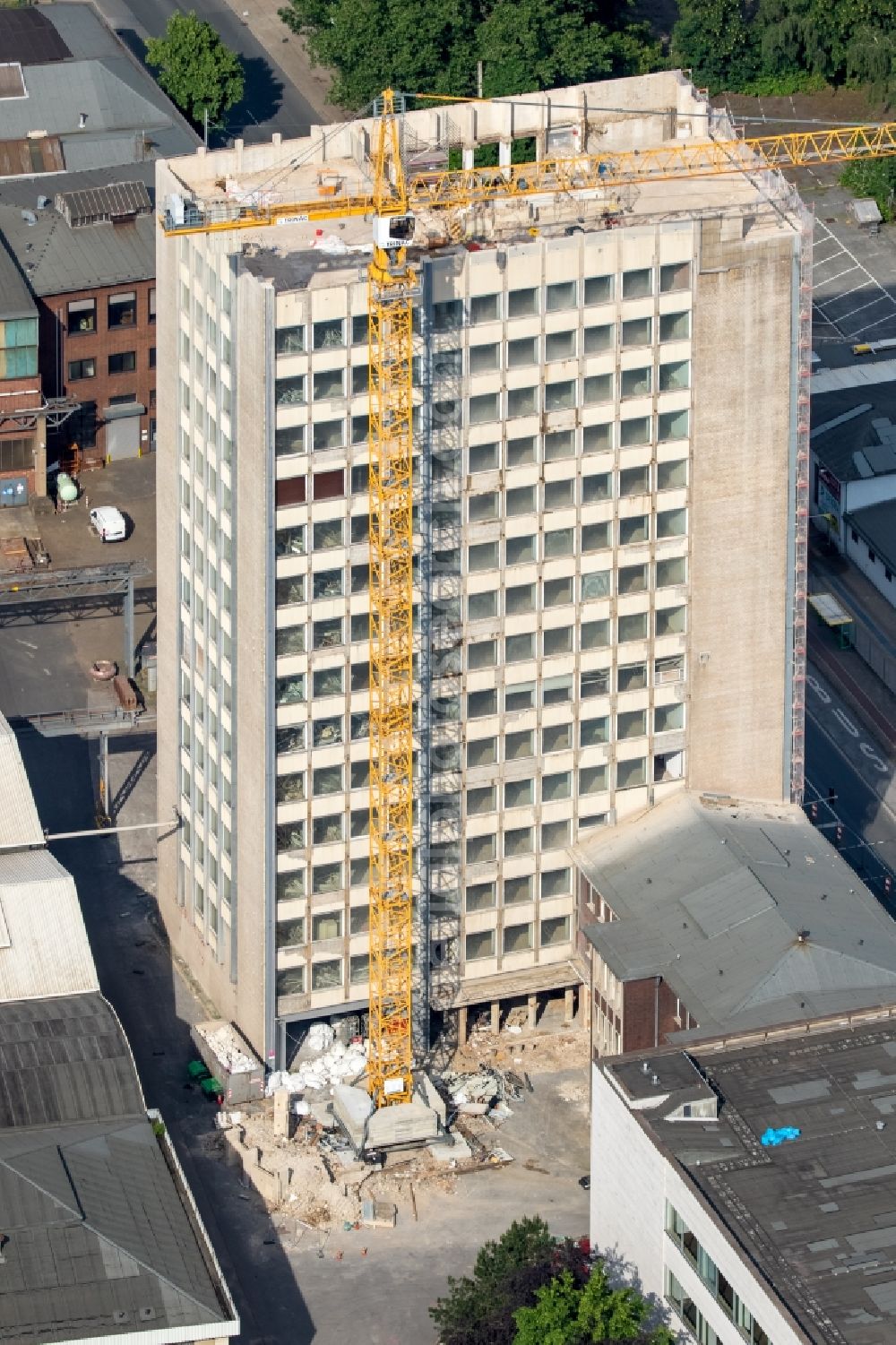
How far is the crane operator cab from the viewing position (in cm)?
18912

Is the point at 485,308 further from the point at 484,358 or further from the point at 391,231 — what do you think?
the point at 391,231

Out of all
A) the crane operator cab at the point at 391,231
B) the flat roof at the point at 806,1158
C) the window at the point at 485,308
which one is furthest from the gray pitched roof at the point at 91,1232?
the crane operator cab at the point at 391,231

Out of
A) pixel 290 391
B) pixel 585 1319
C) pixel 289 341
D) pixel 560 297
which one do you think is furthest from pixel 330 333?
pixel 585 1319

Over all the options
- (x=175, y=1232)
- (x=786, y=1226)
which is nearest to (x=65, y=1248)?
(x=175, y=1232)

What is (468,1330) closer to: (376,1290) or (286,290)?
(376,1290)

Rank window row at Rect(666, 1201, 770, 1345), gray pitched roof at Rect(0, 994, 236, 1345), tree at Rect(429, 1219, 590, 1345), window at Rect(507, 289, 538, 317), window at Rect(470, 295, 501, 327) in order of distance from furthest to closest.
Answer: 1. window at Rect(507, 289, 538, 317)
2. window at Rect(470, 295, 501, 327)
3. tree at Rect(429, 1219, 590, 1345)
4. gray pitched roof at Rect(0, 994, 236, 1345)
5. window row at Rect(666, 1201, 770, 1345)

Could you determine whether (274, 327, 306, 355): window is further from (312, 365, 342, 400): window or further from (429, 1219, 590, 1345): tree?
(429, 1219, 590, 1345): tree

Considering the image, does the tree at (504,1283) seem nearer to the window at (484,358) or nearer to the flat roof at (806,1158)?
the flat roof at (806,1158)

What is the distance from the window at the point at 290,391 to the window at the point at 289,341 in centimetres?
147

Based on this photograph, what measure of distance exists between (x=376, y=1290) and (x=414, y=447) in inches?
1840

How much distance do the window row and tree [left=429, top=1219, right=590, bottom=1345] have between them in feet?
19.0

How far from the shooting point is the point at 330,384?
196m

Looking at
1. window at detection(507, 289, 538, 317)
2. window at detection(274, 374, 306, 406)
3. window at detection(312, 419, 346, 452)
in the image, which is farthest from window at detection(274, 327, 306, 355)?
window at detection(507, 289, 538, 317)

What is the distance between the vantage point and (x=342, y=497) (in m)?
199
